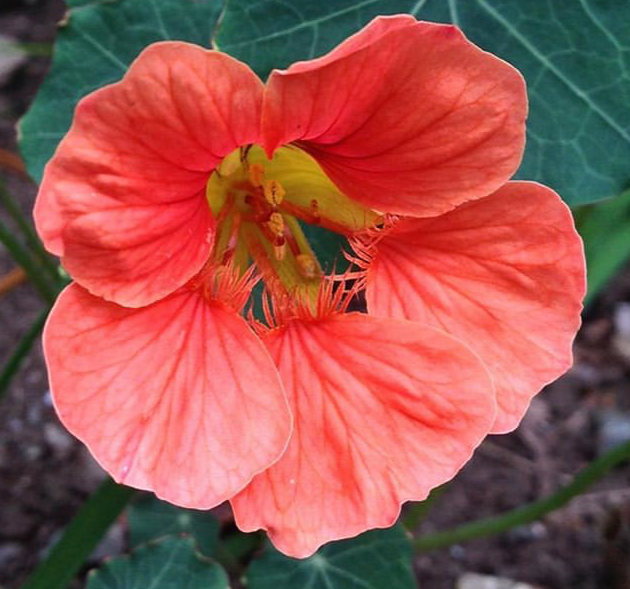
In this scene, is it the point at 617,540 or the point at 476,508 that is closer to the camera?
the point at 617,540

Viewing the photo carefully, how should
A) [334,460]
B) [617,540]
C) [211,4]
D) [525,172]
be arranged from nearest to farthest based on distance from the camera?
[334,460], [525,172], [211,4], [617,540]

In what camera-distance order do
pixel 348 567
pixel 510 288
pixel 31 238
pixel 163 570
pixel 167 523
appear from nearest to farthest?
1. pixel 510 288
2. pixel 163 570
3. pixel 348 567
4. pixel 167 523
5. pixel 31 238


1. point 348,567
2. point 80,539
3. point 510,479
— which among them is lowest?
point 510,479

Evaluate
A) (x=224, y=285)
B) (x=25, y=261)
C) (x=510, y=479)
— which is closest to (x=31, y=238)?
(x=25, y=261)

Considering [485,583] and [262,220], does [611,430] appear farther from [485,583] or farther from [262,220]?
[262,220]

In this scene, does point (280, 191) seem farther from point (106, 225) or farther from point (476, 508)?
point (476, 508)

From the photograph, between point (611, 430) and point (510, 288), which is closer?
point (510, 288)

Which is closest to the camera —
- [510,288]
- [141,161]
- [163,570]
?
[141,161]

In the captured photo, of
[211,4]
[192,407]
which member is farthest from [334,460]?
[211,4]
